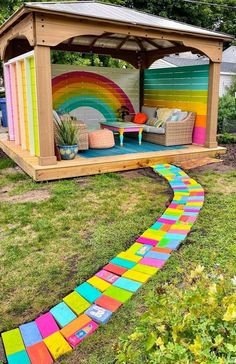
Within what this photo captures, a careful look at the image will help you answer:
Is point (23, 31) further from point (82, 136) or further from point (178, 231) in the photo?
point (178, 231)

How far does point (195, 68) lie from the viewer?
7684mm

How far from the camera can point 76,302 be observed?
8.39ft

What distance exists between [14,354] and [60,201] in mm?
2685

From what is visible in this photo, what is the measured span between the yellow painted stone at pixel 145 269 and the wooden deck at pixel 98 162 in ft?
9.44

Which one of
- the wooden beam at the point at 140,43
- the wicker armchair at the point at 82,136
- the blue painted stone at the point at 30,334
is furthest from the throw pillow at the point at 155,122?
the blue painted stone at the point at 30,334

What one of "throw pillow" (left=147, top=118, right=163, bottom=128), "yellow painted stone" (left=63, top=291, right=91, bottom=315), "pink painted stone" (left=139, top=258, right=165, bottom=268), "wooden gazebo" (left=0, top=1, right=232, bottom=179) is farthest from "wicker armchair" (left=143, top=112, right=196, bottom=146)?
"yellow painted stone" (left=63, top=291, right=91, bottom=315)

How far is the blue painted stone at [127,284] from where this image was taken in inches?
106

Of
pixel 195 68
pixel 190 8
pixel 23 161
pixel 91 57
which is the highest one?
pixel 190 8

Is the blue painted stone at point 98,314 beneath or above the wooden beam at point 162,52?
beneath

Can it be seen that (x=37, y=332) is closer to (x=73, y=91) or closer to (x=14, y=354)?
(x=14, y=354)

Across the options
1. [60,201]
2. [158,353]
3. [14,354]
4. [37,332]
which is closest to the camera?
[158,353]

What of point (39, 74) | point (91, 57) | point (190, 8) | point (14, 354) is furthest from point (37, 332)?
point (190, 8)

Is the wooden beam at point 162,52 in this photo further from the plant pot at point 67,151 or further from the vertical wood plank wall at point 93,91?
the plant pot at point 67,151

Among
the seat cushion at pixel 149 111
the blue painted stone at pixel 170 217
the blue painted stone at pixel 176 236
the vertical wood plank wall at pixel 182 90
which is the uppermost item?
the vertical wood plank wall at pixel 182 90
